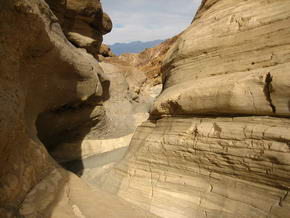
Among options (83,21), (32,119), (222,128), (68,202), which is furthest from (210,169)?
(83,21)

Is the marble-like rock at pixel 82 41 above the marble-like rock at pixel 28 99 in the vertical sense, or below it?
above

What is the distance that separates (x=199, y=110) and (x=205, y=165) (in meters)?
0.65

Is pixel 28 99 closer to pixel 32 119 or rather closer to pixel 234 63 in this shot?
pixel 32 119

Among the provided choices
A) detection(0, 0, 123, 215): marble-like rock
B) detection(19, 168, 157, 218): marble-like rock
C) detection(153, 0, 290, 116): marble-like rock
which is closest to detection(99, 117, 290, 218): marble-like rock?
detection(153, 0, 290, 116): marble-like rock

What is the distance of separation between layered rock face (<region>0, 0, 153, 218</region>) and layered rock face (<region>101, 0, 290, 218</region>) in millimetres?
585

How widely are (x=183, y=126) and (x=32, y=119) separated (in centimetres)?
199

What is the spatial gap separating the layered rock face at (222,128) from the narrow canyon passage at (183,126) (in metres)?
0.01

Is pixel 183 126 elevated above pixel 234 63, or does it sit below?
below

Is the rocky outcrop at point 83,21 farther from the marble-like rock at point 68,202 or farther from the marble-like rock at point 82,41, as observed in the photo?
the marble-like rock at point 68,202

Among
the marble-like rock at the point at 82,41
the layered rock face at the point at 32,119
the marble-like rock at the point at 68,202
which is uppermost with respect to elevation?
the marble-like rock at the point at 82,41

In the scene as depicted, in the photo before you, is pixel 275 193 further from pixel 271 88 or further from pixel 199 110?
pixel 199 110

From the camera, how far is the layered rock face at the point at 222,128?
2.21 metres

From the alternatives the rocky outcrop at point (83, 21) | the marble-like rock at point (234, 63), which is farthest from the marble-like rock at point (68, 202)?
the rocky outcrop at point (83, 21)

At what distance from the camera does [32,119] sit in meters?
3.21
